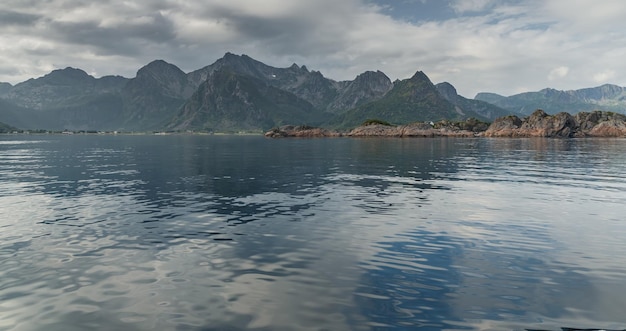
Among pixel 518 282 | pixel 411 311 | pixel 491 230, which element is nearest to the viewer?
pixel 411 311

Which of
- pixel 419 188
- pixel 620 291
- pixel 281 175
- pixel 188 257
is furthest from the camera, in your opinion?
pixel 281 175

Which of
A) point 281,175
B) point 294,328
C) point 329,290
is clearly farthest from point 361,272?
point 281,175

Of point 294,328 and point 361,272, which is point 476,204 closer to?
point 361,272

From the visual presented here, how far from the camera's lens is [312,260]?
21.7m

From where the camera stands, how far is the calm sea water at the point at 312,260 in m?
15.0

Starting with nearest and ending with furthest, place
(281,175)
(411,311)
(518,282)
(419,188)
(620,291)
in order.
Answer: (411,311) < (620,291) < (518,282) < (419,188) < (281,175)

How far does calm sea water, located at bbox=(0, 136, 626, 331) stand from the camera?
14984 mm

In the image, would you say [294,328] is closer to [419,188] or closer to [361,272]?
[361,272]

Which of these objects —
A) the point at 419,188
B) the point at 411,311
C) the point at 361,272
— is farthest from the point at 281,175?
the point at 411,311

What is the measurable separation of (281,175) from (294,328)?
49836 millimetres

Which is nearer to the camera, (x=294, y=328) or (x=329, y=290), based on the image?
(x=294, y=328)

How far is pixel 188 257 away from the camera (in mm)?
22047

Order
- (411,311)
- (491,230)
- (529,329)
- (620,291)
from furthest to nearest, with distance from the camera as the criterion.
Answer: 1. (491,230)
2. (620,291)
3. (411,311)
4. (529,329)

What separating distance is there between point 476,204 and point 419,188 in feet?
37.7
